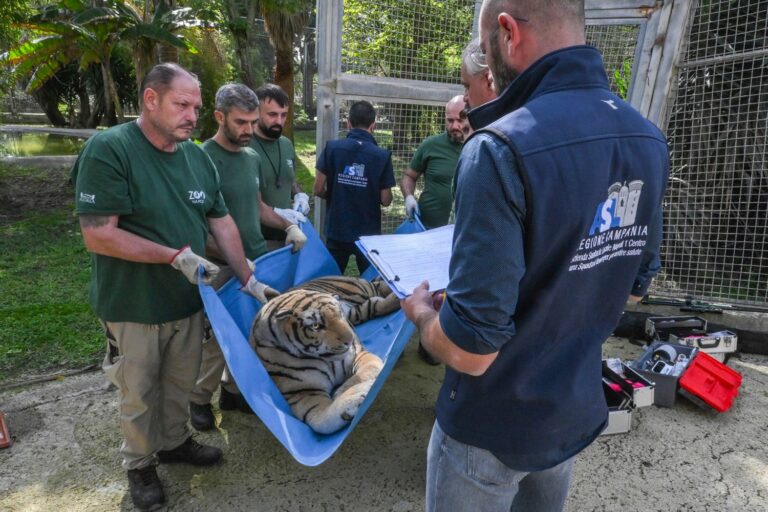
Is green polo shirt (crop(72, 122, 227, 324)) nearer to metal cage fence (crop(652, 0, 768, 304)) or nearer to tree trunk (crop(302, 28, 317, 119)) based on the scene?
metal cage fence (crop(652, 0, 768, 304))

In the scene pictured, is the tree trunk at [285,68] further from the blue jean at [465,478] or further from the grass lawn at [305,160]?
the blue jean at [465,478]

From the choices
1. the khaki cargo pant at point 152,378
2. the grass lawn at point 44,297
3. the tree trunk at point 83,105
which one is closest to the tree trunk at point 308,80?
the tree trunk at point 83,105

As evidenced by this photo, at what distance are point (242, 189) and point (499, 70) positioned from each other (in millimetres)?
2310

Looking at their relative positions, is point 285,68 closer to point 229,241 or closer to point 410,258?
point 229,241

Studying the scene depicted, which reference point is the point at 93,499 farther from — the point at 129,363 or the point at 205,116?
the point at 205,116

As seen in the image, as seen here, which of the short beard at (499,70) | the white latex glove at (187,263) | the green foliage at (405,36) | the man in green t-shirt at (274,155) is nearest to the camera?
the short beard at (499,70)

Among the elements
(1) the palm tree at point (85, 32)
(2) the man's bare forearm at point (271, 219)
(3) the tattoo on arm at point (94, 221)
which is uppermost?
(1) the palm tree at point (85, 32)

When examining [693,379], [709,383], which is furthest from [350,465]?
[709,383]

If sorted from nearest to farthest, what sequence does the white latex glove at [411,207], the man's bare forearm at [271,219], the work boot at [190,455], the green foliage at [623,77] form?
the work boot at [190,455] < the man's bare forearm at [271,219] < the white latex glove at [411,207] < the green foliage at [623,77]

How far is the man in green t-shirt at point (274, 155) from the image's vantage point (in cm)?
368

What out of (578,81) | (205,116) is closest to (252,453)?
(578,81)

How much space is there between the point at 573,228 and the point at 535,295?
0.52ft

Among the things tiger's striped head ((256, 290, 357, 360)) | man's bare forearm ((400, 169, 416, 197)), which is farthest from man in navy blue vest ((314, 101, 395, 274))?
tiger's striped head ((256, 290, 357, 360))

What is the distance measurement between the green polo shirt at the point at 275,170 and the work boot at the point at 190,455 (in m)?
1.74
